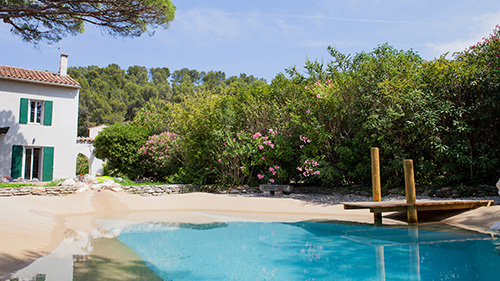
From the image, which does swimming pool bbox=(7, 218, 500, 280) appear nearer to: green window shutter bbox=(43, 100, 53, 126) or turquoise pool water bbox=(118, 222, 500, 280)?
turquoise pool water bbox=(118, 222, 500, 280)

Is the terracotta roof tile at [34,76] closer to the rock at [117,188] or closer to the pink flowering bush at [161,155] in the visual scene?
the pink flowering bush at [161,155]

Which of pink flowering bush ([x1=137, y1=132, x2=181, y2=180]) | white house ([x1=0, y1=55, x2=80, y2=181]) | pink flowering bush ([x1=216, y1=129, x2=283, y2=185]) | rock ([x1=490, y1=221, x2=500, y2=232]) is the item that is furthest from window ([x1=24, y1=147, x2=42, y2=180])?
rock ([x1=490, y1=221, x2=500, y2=232])

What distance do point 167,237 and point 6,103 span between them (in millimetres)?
14333

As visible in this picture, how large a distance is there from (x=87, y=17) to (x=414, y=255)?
10783mm

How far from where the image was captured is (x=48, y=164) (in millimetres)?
17484

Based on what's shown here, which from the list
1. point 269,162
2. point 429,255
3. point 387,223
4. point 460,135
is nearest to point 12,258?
point 429,255

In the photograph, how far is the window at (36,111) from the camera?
17578 mm

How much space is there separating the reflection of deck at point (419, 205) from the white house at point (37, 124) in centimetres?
1586

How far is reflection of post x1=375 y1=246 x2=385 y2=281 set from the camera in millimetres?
4864

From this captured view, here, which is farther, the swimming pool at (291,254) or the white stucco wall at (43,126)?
the white stucco wall at (43,126)

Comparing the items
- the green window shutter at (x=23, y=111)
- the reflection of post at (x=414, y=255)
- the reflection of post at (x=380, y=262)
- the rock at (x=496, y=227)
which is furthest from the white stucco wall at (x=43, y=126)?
the rock at (x=496, y=227)

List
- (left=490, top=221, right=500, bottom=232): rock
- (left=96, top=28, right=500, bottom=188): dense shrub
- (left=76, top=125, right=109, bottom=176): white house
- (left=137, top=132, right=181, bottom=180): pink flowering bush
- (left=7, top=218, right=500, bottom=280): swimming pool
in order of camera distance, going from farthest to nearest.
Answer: (left=76, top=125, right=109, bottom=176): white house < (left=137, top=132, right=181, bottom=180): pink flowering bush < (left=96, top=28, right=500, bottom=188): dense shrub < (left=490, top=221, right=500, bottom=232): rock < (left=7, top=218, right=500, bottom=280): swimming pool

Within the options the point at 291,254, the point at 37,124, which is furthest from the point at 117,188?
the point at 291,254

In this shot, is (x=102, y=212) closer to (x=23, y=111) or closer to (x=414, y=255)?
(x=23, y=111)
